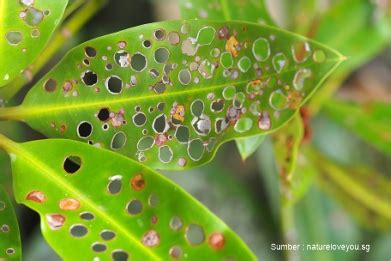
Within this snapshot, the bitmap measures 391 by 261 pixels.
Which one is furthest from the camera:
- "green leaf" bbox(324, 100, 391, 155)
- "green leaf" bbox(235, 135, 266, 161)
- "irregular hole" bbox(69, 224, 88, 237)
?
"green leaf" bbox(324, 100, 391, 155)

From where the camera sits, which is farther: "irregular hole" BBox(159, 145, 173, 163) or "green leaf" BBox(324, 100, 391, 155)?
"green leaf" BBox(324, 100, 391, 155)

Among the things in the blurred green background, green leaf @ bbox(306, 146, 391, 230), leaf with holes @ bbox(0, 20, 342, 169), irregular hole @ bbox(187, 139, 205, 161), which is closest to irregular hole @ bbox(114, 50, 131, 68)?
leaf with holes @ bbox(0, 20, 342, 169)

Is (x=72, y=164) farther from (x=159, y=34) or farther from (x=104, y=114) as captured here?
(x=159, y=34)

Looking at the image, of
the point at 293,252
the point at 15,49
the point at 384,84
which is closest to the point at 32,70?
the point at 15,49

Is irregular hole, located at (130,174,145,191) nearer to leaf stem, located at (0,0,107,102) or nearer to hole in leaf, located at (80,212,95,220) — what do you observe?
hole in leaf, located at (80,212,95,220)

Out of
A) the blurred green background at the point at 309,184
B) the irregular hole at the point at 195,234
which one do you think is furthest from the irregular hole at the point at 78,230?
the blurred green background at the point at 309,184

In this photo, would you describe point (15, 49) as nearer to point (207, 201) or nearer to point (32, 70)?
point (32, 70)

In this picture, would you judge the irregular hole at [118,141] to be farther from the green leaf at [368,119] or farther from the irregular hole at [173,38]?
the green leaf at [368,119]

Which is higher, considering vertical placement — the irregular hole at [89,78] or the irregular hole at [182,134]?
the irregular hole at [89,78]
